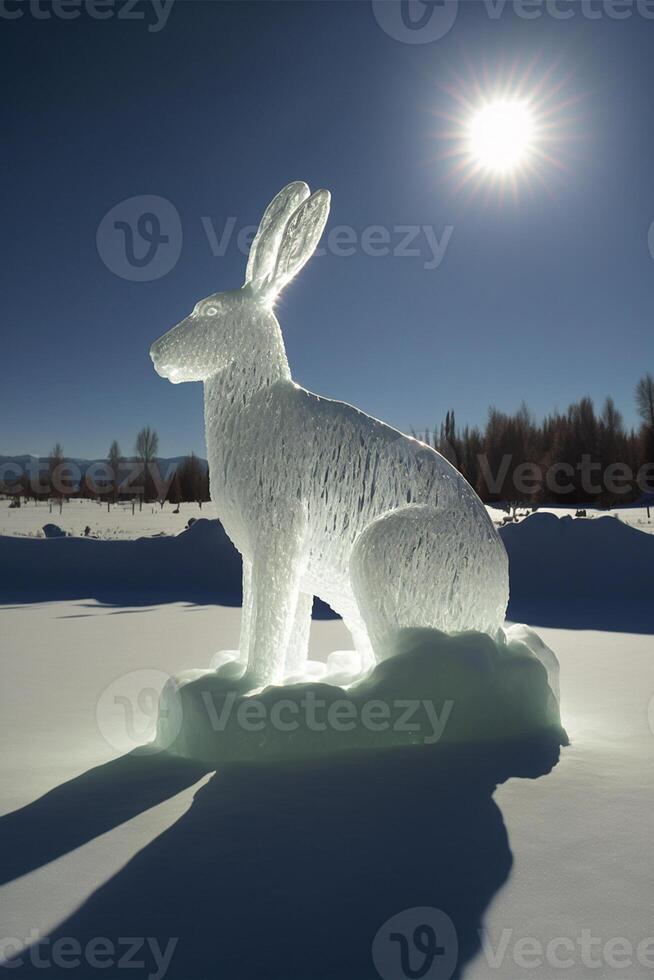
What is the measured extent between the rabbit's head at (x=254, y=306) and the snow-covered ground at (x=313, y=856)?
1913 mm

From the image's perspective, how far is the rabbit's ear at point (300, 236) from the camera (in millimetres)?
3580

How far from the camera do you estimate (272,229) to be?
358 cm

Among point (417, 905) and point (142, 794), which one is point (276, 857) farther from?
point (142, 794)

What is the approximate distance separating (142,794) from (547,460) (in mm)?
33535

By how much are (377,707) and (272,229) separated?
234 centimetres

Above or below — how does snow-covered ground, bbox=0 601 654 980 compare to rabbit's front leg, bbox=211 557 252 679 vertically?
below

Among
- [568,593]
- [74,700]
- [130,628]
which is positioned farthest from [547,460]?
[74,700]

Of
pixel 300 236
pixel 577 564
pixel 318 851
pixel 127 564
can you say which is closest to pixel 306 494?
pixel 300 236

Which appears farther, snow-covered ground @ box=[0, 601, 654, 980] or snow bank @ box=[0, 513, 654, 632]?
snow bank @ box=[0, 513, 654, 632]

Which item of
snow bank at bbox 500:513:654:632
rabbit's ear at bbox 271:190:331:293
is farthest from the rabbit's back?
snow bank at bbox 500:513:654:632

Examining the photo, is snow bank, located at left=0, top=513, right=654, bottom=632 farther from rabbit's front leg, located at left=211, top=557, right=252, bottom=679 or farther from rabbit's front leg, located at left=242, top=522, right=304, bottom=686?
rabbit's front leg, located at left=242, top=522, right=304, bottom=686

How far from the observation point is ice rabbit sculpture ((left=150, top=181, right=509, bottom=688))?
10.8 feet

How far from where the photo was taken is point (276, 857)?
2.26 meters

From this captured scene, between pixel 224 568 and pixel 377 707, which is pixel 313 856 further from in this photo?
pixel 224 568
